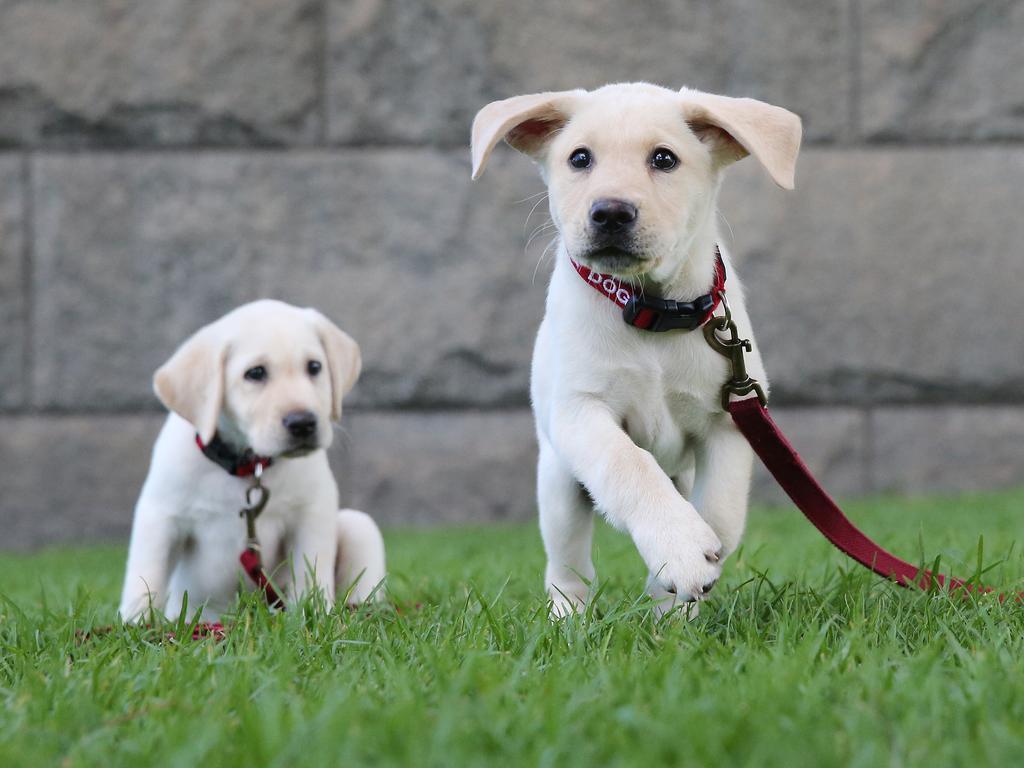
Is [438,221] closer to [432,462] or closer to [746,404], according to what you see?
[432,462]

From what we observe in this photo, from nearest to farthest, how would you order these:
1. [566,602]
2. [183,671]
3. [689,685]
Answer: [689,685] < [183,671] < [566,602]

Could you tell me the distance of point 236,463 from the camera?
3609mm

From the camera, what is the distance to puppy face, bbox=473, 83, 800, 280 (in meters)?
2.68

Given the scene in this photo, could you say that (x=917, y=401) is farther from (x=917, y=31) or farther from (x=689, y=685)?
(x=689, y=685)

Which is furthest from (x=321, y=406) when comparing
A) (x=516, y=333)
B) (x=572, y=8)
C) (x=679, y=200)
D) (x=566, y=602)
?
(x=572, y=8)

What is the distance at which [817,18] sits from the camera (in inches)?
261

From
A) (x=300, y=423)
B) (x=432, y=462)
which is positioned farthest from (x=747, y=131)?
(x=432, y=462)

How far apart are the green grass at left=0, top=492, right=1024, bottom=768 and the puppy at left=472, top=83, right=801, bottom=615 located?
272mm

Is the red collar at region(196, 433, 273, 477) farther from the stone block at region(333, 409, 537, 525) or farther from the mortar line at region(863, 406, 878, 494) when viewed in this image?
the mortar line at region(863, 406, 878, 494)

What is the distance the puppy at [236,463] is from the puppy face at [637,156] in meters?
1.05

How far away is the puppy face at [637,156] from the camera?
268 cm

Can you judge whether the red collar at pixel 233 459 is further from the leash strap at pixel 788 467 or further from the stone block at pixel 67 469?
the stone block at pixel 67 469

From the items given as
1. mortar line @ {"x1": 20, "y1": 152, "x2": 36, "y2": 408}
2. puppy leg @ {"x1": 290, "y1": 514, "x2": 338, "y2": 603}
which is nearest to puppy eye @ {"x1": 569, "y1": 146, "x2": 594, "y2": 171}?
puppy leg @ {"x1": 290, "y1": 514, "x2": 338, "y2": 603}

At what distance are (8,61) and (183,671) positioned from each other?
5.15 meters
